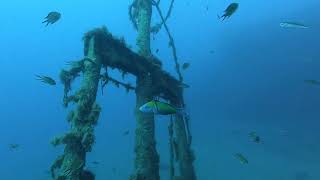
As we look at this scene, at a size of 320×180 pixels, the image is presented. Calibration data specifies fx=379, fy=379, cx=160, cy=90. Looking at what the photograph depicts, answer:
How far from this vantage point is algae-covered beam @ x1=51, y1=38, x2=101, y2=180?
25.9 feet

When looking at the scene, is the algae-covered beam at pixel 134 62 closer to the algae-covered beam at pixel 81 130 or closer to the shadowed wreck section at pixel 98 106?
the shadowed wreck section at pixel 98 106

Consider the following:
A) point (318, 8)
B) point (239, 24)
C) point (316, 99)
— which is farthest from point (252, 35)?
point (316, 99)

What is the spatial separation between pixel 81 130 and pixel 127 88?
→ 4.08 metres

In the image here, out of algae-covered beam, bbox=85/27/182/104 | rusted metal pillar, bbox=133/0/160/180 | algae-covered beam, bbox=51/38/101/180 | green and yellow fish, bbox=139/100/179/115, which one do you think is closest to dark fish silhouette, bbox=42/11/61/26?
algae-covered beam, bbox=85/27/182/104

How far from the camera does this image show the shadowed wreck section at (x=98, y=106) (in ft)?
26.6

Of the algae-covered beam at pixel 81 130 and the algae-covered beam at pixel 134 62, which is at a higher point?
the algae-covered beam at pixel 134 62

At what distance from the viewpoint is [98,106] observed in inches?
348

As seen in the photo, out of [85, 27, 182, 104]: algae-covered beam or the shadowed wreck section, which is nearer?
the shadowed wreck section

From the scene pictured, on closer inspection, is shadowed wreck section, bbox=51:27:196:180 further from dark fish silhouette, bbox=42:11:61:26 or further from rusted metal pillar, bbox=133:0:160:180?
dark fish silhouette, bbox=42:11:61:26

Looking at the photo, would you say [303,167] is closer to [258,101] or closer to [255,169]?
[255,169]

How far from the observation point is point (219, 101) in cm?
5388

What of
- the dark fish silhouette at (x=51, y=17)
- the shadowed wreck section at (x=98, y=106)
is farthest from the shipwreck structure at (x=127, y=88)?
the dark fish silhouette at (x=51, y=17)

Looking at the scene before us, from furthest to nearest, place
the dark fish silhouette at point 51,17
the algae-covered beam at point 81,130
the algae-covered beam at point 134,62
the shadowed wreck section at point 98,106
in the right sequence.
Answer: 1. the algae-covered beam at point 134,62
2. the dark fish silhouette at point 51,17
3. the shadowed wreck section at point 98,106
4. the algae-covered beam at point 81,130

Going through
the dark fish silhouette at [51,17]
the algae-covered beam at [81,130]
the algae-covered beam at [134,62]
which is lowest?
the algae-covered beam at [81,130]
